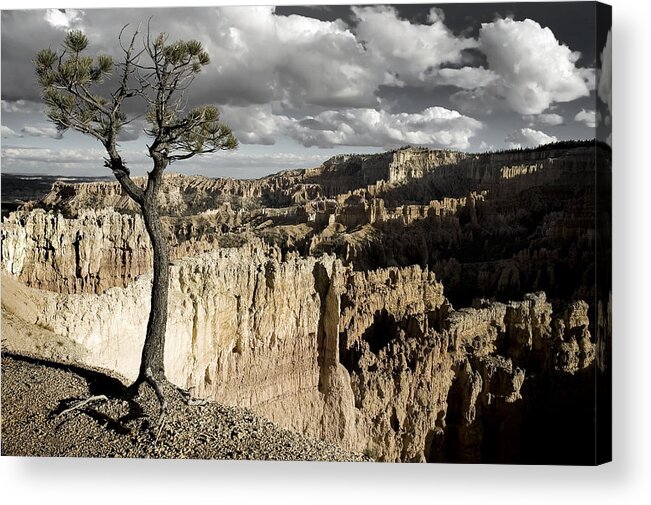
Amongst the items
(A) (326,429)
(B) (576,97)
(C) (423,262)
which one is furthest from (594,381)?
(A) (326,429)

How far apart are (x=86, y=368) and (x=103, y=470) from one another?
922 millimetres

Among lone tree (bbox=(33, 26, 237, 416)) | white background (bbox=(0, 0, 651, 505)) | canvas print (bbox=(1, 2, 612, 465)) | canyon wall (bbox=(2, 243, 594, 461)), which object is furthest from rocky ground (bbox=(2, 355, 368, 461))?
canyon wall (bbox=(2, 243, 594, 461))

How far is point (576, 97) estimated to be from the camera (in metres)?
5.57

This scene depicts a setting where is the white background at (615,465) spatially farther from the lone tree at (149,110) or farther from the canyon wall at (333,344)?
the lone tree at (149,110)

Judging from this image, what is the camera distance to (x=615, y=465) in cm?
552

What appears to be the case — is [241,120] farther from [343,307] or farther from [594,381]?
[594,381]

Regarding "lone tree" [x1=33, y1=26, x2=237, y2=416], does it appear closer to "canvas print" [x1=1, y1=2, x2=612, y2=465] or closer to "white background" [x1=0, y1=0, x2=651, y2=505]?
"canvas print" [x1=1, y1=2, x2=612, y2=465]

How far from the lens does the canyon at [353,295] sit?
6062 millimetres

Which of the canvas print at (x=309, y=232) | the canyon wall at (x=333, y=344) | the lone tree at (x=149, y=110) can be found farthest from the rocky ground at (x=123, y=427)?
the canyon wall at (x=333, y=344)

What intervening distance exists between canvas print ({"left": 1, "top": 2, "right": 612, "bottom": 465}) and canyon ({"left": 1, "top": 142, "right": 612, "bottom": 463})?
25 mm

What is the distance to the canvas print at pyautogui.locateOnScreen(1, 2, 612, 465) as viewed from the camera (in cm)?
561

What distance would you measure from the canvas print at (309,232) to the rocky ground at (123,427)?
0.02m

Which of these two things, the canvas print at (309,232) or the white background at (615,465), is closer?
the white background at (615,465)

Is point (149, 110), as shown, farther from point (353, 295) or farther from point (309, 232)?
point (353, 295)
